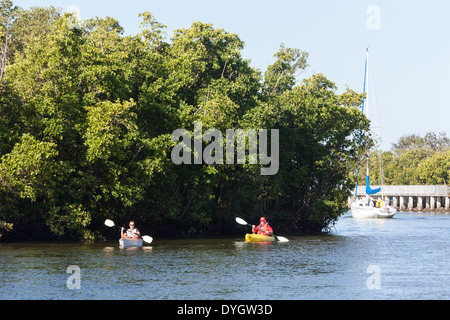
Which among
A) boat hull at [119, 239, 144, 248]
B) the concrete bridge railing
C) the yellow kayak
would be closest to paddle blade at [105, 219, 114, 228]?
boat hull at [119, 239, 144, 248]

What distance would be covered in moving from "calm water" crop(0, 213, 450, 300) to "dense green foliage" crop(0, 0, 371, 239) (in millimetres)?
3112

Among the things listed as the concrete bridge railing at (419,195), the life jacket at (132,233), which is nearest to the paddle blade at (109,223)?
the life jacket at (132,233)

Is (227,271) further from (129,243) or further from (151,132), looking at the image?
(151,132)

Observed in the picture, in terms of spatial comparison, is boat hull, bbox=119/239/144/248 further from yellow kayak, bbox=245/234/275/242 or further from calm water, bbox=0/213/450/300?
yellow kayak, bbox=245/234/275/242

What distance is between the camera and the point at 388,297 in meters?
24.0

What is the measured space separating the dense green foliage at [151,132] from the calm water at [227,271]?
311 cm

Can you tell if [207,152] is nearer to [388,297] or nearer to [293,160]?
[293,160]

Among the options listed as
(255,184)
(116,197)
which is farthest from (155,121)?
(255,184)

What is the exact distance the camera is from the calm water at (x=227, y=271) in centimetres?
2464

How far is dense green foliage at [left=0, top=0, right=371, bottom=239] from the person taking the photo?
38781 millimetres

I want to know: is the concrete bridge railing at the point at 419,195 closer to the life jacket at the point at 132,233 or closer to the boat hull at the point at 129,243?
the life jacket at the point at 132,233

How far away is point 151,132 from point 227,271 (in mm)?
17796

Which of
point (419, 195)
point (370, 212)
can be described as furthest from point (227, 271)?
point (419, 195)
